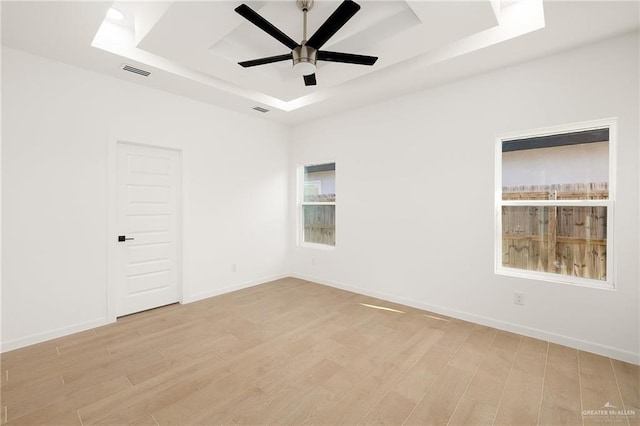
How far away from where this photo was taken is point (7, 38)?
8.62 feet

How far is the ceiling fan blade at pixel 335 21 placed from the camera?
1878mm

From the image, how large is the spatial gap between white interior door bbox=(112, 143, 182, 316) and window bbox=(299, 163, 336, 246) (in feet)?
7.31

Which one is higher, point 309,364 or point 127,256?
point 127,256

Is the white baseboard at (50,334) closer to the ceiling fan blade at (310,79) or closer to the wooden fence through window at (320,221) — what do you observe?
the wooden fence through window at (320,221)

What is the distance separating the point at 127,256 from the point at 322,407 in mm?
2981

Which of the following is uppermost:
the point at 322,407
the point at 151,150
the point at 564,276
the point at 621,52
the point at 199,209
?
the point at 621,52

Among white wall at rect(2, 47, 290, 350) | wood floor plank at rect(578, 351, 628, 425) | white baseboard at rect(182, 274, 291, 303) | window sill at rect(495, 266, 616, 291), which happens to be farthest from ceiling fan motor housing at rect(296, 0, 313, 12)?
white baseboard at rect(182, 274, 291, 303)

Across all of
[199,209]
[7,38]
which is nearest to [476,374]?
[199,209]

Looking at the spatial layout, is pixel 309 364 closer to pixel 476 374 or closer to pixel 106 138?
pixel 476 374

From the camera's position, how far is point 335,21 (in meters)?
2.04

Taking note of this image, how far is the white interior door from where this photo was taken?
3.55 metres

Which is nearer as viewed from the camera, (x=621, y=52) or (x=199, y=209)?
(x=621, y=52)

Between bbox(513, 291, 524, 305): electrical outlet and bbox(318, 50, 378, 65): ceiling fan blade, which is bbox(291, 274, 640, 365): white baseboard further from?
bbox(318, 50, 378, 65): ceiling fan blade

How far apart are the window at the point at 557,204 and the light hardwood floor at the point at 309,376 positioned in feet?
2.69
